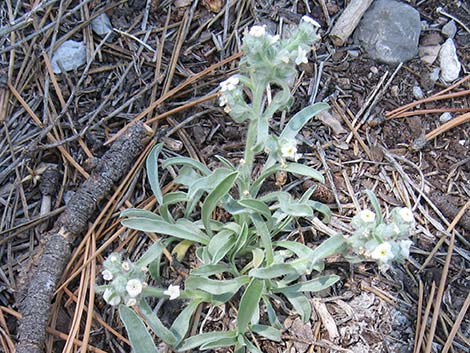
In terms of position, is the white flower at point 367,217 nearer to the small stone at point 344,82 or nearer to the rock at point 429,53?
the small stone at point 344,82

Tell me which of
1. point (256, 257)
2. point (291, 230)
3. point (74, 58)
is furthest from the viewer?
point (74, 58)

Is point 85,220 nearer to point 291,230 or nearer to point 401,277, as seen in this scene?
point 291,230

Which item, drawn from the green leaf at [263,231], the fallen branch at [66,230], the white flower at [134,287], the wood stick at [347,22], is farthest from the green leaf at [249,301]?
the wood stick at [347,22]

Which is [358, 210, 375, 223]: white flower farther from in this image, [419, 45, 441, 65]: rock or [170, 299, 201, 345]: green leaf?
[419, 45, 441, 65]: rock

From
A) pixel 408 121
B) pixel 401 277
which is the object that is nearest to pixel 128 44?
pixel 408 121

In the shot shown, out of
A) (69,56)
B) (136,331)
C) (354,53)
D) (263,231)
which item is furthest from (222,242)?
(354,53)
